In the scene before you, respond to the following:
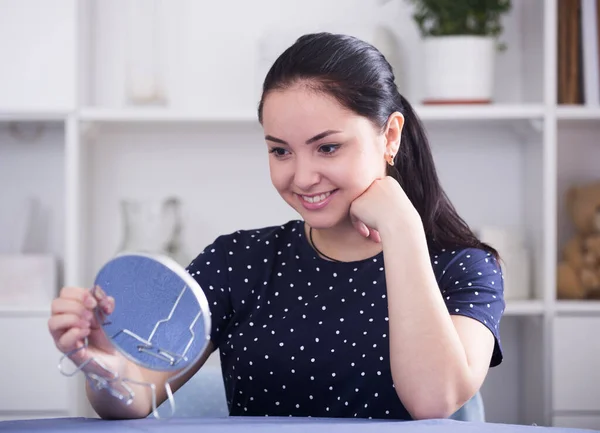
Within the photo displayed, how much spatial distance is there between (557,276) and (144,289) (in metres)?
1.79

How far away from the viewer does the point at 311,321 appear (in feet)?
4.54

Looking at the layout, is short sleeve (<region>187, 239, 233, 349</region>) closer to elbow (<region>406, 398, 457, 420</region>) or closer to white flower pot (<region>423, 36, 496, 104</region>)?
elbow (<region>406, 398, 457, 420</region>)

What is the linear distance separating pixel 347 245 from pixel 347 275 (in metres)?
0.06

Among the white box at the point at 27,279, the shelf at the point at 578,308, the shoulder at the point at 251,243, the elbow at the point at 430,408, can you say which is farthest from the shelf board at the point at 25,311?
the elbow at the point at 430,408

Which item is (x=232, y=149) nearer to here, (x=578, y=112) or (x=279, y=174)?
(x=578, y=112)

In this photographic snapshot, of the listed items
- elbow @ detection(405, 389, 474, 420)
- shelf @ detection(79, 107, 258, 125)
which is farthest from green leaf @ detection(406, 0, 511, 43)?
elbow @ detection(405, 389, 474, 420)

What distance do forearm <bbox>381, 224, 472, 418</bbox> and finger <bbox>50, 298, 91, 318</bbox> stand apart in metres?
0.40

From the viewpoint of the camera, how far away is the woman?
1150 millimetres

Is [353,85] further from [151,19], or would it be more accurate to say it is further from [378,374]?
[151,19]

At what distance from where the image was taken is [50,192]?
264 cm

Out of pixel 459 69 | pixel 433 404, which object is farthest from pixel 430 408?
pixel 459 69

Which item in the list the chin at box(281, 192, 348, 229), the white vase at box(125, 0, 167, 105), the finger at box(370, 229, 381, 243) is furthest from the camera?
the white vase at box(125, 0, 167, 105)

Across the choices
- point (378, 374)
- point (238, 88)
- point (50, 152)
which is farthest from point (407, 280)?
point (50, 152)

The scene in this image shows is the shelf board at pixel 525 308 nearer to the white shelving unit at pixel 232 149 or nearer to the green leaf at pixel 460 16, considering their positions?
the white shelving unit at pixel 232 149
